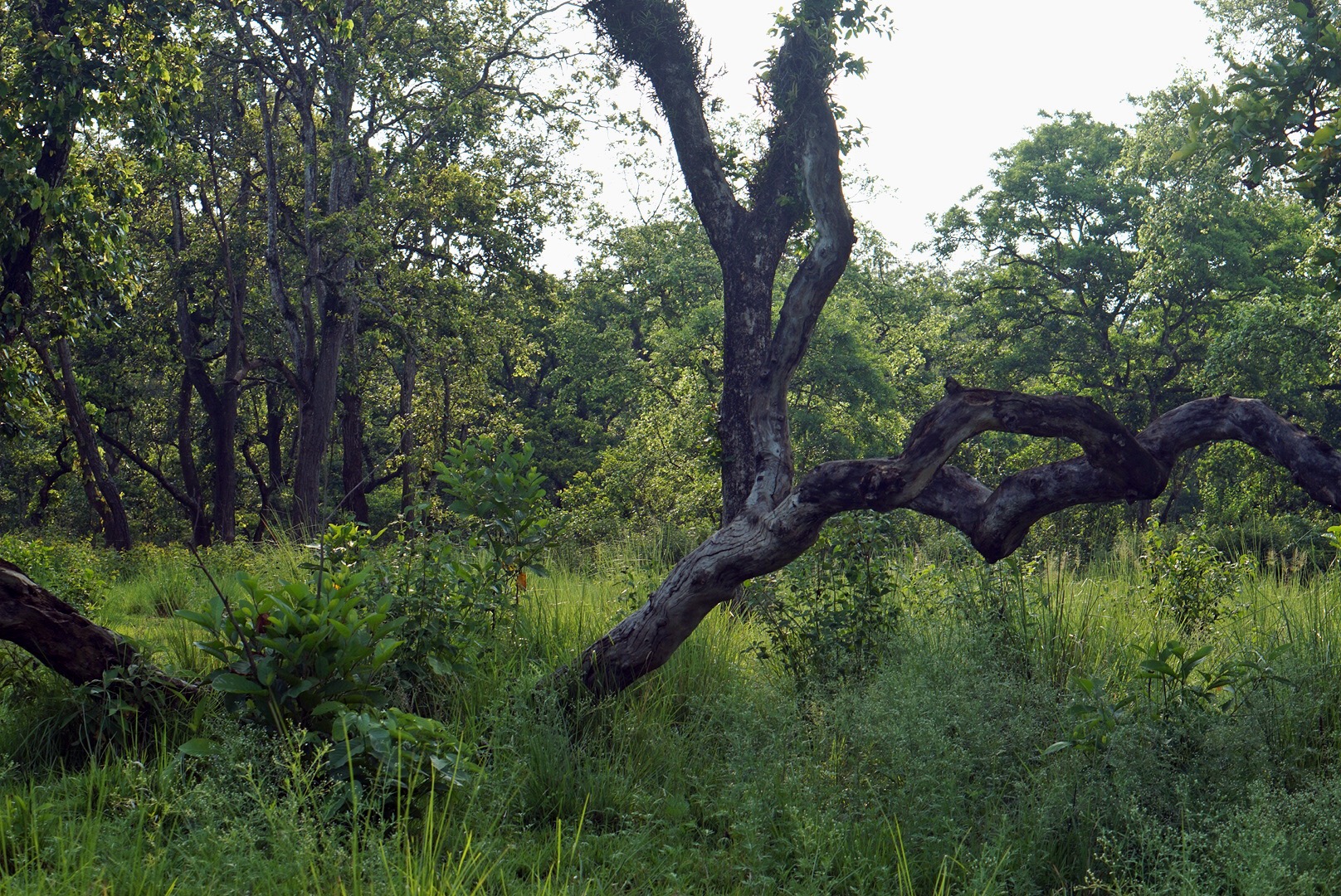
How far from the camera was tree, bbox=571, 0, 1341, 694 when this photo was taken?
173 inches

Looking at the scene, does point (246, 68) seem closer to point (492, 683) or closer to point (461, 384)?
point (461, 384)

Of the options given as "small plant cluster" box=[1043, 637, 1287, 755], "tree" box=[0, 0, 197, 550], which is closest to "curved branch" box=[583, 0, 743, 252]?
"tree" box=[0, 0, 197, 550]

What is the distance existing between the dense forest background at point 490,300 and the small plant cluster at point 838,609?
299cm

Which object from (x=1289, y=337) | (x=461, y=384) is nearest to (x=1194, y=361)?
(x=1289, y=337)

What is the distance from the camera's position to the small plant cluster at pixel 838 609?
19.2ft

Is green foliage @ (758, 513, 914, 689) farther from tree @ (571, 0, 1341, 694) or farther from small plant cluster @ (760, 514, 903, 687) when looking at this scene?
tree @ (571, 0, 1341, 694)

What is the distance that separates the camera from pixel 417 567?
5.58 metres

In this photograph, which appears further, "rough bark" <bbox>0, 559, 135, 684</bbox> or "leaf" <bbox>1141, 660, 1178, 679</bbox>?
"rough bark" <bbox>0, 559, 135, 684</bbox>

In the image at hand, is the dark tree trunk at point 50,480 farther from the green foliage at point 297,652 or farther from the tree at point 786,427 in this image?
the green foliage at point 297,652

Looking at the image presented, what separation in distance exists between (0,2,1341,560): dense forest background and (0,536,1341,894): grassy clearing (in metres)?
4.05

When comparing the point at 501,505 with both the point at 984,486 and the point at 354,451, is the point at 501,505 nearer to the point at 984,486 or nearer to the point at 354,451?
the point at 984,486

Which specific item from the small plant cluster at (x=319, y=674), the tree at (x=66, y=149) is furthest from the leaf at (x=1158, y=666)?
the tree at (x=66, y=149)

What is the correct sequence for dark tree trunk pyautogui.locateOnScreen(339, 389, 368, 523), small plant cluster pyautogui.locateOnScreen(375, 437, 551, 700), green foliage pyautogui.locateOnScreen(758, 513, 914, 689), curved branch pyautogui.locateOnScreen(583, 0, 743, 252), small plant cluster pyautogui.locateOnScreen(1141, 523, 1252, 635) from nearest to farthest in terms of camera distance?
small plant cluster pyautogui.locateOnScreen(375, 437, 551, 700) → green foliage pyautogui.locateOnScreen(758, 513, 914, 689) → small plant cluster pyautogui.locateOnScreen(1141, 523, 1252, 635) → curved branch pyautogui.locateOnScreen(583, 0, 743, 252) → dark tree trunk pyautogui.locateOnScreen(339, 389, 368, 523)

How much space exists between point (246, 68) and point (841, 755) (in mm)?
16818
